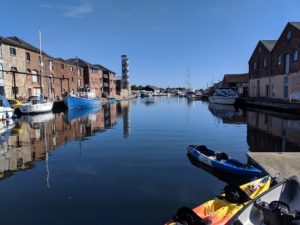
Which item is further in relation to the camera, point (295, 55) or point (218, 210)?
point (295, 55)

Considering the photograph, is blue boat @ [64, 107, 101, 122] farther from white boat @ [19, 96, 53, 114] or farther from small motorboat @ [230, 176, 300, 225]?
small motorboat @ [230, 176, 300, 225]

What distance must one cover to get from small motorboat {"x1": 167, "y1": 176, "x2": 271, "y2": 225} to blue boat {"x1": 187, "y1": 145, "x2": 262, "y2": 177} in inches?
68.6

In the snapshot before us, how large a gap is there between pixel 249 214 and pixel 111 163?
6911mm

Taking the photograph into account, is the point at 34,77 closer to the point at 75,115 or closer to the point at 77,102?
the point at 77,102

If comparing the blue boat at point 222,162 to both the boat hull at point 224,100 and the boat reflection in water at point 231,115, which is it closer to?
the boat reflection in water at point 231,115

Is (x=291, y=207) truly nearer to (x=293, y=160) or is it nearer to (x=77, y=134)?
(x=293, y=160)

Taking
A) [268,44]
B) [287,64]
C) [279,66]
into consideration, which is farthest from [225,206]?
[268,44]

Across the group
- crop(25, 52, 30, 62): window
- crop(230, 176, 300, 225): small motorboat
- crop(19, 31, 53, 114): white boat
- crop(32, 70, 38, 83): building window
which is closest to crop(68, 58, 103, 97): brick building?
crop(32, 70, 38, 83): building window

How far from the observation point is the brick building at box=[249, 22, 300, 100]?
31.8 m

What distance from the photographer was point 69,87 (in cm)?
5316

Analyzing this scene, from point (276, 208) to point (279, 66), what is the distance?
37.2 meters

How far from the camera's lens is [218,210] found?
506 cm

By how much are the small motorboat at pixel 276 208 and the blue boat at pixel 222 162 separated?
2700 millimetres

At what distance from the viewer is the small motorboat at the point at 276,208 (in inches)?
171
